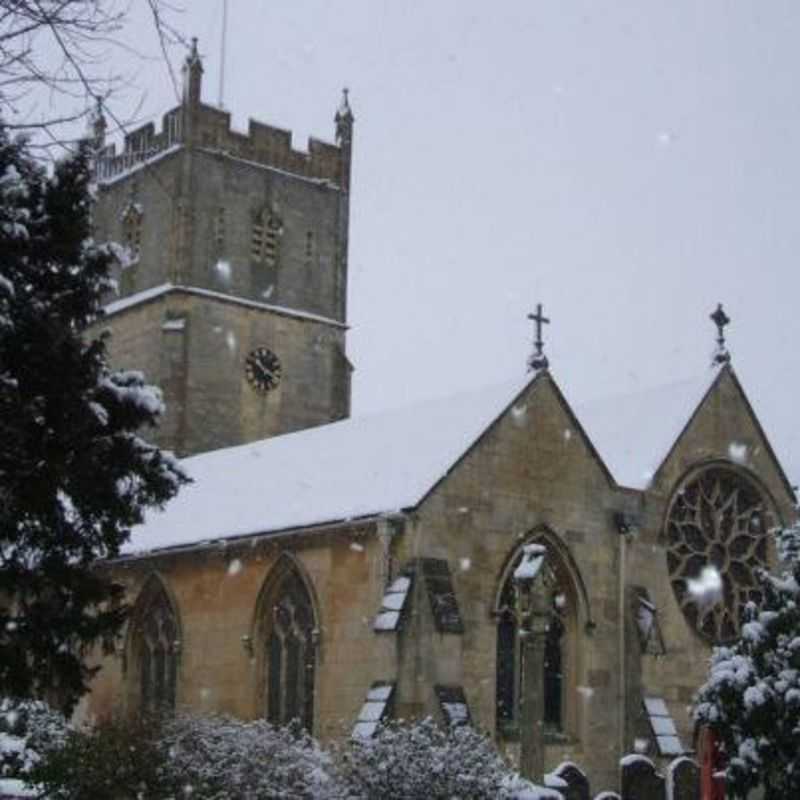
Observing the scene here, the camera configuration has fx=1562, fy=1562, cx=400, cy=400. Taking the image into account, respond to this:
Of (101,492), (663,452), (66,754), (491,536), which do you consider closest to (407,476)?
(491,536)

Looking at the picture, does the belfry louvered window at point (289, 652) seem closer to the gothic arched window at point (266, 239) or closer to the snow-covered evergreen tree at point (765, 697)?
the snow-covered evergreen tree at point (765, 697)

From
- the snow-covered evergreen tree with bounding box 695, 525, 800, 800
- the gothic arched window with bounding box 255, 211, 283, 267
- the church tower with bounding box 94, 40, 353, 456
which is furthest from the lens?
the gothic arched window with bounding box 255, 211, 283, 267

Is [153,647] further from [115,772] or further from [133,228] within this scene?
[133,228]

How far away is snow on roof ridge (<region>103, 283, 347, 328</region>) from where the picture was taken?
46.3 meters

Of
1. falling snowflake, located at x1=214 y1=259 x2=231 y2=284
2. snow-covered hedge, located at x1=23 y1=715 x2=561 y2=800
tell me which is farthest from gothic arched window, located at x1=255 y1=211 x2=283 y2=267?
snow-covered hedge, located at x1=23 y1=715 x2=561 y2=800

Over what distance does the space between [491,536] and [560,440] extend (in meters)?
2.57

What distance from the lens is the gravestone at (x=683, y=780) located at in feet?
88.1

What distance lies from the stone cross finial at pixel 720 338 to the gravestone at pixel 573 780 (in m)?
9.44

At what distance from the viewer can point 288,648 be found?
28500mm

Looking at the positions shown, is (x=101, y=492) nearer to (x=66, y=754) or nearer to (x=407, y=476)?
(x=66, y=754)

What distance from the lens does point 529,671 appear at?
20.4 m

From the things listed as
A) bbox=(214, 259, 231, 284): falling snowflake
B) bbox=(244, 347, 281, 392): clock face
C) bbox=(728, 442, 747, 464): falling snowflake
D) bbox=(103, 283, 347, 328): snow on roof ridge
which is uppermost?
bbox=(214, 259, 231, 284): falling snowflake

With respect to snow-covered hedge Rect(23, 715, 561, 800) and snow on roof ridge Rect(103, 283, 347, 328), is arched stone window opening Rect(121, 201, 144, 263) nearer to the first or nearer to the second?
snow on roof ridge Rect(103, 283, 347, 328)

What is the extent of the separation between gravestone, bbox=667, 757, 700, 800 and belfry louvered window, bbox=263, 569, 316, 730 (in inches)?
249
